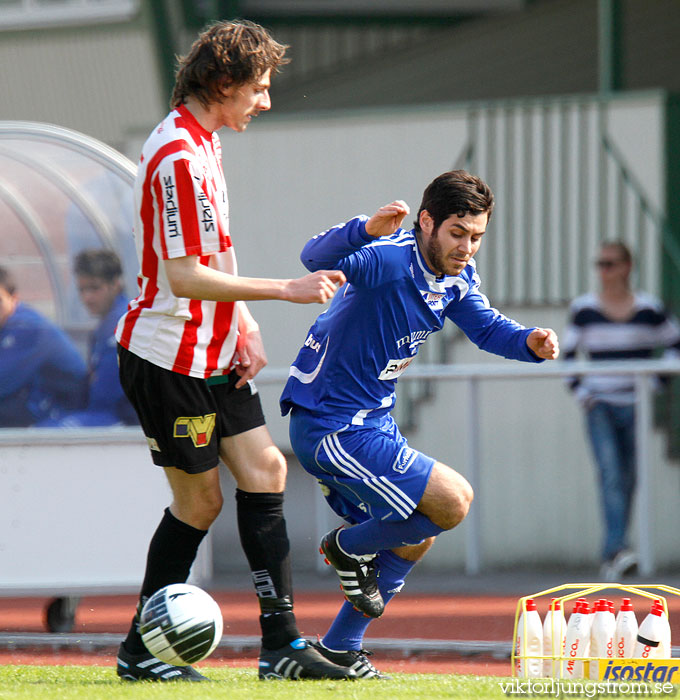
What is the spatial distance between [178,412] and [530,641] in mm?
1510

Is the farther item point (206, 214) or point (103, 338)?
point (103, 338)

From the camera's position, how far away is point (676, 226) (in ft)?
36.0

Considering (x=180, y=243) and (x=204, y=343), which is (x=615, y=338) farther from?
(x=180, y=243)

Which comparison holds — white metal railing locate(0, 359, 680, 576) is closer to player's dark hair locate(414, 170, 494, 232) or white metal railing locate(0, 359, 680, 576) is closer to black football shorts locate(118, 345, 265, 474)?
player's dark hair locate(414, 170, 494, 232)

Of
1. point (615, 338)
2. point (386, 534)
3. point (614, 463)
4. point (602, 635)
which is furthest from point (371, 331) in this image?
point (615, 338)

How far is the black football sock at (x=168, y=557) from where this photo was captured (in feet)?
14.8

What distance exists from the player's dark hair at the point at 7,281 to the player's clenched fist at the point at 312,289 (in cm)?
355

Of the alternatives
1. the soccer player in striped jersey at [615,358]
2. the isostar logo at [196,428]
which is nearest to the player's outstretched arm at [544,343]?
the isostar logo at [196,428]

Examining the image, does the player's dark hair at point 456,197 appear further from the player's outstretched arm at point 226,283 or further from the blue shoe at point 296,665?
the blue shoe at point 296,665

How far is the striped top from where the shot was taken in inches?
345

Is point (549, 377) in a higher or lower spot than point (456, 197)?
lower

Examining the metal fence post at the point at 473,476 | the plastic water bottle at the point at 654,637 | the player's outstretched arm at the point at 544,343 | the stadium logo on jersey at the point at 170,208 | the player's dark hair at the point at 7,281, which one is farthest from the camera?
the metal fence post at the point at 473,476

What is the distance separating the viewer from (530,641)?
4426 millimetres

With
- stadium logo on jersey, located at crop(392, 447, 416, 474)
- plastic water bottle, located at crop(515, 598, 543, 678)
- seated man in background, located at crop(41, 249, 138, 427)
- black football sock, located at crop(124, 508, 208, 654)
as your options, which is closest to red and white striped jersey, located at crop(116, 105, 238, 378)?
black football sock, located at crop(124, 508, 208, 654)
